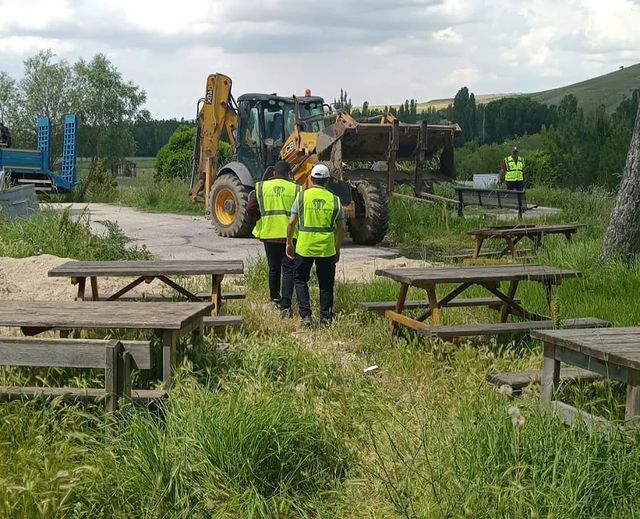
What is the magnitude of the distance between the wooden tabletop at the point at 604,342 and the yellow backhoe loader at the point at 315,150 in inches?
368

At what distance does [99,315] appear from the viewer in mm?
5105

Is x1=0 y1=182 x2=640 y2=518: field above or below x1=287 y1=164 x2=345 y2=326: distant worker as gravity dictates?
below

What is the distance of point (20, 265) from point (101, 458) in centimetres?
650

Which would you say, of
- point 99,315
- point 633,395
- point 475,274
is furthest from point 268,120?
point 633,395

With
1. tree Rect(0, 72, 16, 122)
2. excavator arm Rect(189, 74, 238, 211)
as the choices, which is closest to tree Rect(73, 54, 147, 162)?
tree Rect(0, 72, 16, 122)

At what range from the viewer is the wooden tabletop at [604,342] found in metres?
3.97

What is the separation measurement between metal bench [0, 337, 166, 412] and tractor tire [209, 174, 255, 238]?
11.0 metres

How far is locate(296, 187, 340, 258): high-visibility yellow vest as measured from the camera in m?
7.93

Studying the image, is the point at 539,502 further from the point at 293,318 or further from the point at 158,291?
the point at 158,291

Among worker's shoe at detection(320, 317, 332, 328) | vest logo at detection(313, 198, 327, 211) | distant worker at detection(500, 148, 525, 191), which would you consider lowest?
worker's shoe at detection(320, 317, 332, 328)

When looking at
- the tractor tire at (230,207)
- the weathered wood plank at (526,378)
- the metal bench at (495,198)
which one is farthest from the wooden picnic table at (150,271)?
the metal bench at (495,198)

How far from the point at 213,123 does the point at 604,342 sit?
13980mm

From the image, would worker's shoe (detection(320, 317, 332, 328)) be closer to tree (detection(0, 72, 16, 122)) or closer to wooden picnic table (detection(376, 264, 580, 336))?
wooden picnic table (detection(376, 264, 580, 336))

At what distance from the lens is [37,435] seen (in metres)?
4.36
